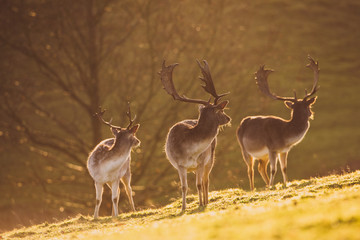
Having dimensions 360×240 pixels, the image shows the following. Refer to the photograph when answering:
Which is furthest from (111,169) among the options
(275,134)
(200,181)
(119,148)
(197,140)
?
(275,134)

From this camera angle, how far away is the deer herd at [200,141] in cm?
1137

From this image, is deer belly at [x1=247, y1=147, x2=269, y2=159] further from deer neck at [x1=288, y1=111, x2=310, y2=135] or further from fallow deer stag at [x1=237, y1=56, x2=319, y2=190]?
deer neck at [x1=288, y1=111, x2=310, y2=135]

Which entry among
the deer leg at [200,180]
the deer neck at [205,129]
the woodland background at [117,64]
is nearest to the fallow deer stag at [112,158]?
the deer leg at [200,180]

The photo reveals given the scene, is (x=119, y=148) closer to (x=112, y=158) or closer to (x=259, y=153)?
(x=112, y=158)

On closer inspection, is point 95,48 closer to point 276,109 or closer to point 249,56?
point 249,56

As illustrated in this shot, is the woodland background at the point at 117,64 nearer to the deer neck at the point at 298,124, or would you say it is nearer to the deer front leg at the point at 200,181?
the deer neck at the point at 298,124

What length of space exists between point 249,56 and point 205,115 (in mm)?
10758

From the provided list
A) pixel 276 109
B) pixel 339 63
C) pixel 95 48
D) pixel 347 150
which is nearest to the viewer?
pixel 95 48

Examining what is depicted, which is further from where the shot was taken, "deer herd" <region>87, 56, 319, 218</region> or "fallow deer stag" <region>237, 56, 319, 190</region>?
"fallow deer stag" <region>237, 56, 319, 190</region>

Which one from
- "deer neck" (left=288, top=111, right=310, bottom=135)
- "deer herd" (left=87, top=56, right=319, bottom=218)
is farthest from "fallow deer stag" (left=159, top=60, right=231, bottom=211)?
"deer neck" (left=288, top=111, right=310, bottom=135)

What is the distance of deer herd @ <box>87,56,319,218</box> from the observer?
11.4 meters

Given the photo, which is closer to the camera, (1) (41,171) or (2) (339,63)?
(1) (41,171)

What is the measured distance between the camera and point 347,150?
3550 cm

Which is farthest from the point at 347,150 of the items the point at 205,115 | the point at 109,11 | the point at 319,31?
the point at 319,31
